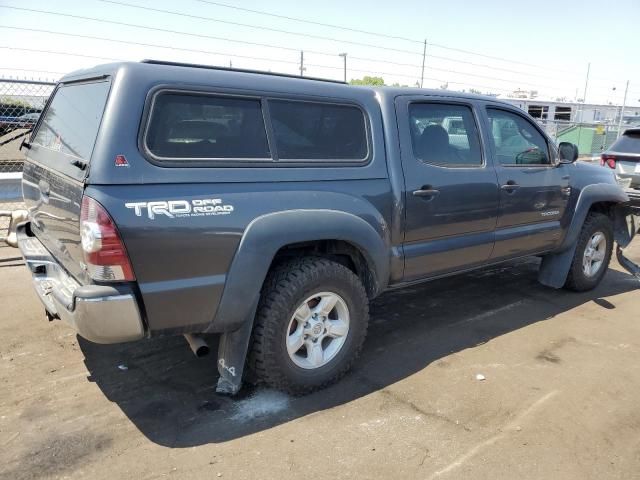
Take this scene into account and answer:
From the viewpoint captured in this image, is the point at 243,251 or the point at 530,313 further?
the point at 530,313

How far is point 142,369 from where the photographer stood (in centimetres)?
358

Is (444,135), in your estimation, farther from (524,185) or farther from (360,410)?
(360,410)

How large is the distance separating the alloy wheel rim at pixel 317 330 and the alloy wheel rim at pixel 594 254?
3.18 meters

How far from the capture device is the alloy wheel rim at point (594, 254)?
5406 millimetres

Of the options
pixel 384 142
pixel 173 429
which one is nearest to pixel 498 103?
pixel 384 142

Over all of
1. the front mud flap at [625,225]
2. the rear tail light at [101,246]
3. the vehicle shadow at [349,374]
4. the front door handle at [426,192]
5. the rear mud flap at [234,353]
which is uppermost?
the front door handle at [426,192]

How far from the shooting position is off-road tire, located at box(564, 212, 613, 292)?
5.26 meters

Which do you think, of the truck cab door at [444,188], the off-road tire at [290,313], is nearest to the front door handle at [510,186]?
the truck cab door at [444,188]

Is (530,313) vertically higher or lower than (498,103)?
lower

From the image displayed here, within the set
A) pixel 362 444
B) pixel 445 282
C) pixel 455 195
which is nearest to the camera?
pixel 362 444

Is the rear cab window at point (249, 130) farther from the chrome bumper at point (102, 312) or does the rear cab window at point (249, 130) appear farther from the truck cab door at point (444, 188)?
the chrome bumper at point (102, 312)

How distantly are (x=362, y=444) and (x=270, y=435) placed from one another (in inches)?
19.8

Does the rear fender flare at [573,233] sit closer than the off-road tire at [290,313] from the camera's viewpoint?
No

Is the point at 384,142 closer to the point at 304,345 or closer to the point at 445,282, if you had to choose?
the point at 304,345
